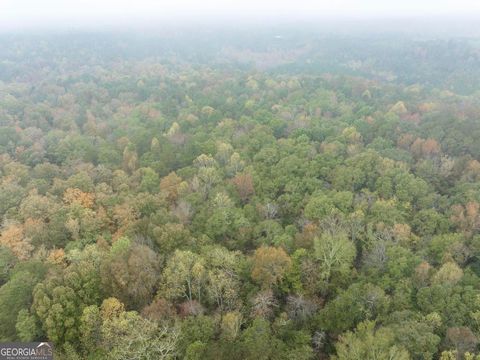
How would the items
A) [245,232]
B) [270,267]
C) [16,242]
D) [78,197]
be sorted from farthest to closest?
[78,197], [245,232], [16,242], [270,267]

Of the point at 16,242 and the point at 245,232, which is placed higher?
the point at 16,242

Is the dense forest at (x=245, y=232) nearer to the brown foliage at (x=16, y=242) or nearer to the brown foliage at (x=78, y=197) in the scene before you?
the brown foliage at (x=16, y=242)

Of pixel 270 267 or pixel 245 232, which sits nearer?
pixel 270 267

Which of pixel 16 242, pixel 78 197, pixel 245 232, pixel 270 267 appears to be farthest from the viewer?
pixel 78 197

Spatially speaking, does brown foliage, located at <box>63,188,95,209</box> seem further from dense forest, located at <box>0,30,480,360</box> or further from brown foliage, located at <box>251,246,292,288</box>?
brown foliage, located at <box>251,246,292,288</box>

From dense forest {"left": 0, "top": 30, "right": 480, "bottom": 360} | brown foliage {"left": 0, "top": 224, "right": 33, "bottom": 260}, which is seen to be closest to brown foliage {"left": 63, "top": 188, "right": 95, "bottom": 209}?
dense forest {"left": 0, "top": 30, "right": 480, "bottom": 360}

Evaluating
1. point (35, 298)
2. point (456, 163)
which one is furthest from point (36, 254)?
point (456, 163)

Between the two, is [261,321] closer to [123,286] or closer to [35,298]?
[123,286]

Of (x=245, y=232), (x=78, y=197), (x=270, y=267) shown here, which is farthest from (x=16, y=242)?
(x=270, y=267)

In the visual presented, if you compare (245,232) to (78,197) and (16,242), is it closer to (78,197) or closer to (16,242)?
(78,197)
